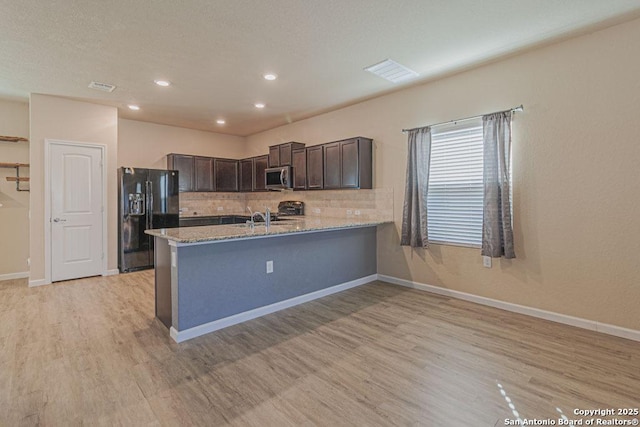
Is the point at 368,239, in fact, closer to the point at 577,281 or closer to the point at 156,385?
the point at 577,281

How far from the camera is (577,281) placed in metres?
3.10

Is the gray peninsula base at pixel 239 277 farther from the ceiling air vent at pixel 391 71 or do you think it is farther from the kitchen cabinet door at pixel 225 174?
the kitchen cabinet door at pixel 225 174

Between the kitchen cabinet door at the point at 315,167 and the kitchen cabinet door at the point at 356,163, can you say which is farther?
the kitchen cabinet door at the point at 315,167

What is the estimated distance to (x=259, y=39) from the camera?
9.82ft

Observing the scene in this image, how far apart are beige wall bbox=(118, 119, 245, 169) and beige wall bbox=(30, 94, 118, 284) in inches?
32.3

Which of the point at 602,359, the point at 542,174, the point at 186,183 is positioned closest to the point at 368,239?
the point at 542,174

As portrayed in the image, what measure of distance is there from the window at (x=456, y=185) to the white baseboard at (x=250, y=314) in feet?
4.62

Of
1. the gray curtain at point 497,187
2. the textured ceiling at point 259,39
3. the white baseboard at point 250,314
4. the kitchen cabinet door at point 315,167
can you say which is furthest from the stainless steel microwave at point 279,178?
the gray curtain at point 497,187

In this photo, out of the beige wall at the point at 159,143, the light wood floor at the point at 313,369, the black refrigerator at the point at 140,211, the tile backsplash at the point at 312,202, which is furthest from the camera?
the beige wall at the point at 159,143

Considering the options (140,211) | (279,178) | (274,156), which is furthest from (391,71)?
(140,211)

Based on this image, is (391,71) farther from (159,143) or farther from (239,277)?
(159,143)

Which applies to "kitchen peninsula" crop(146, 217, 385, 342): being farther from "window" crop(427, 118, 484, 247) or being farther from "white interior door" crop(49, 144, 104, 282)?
"white interior door" crop(49, 144, 104, 282)

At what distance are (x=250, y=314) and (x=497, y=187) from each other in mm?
2950

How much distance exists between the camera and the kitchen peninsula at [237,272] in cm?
285
